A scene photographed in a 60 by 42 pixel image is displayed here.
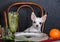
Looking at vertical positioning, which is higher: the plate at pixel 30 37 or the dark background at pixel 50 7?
the dark background at pixel 50 7

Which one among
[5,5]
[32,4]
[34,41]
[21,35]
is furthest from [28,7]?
[34,41]

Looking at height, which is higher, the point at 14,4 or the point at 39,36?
the point at 14,4

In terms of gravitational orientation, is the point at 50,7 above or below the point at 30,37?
above

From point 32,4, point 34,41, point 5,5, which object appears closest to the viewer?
point 34,41

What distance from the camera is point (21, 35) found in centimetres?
143

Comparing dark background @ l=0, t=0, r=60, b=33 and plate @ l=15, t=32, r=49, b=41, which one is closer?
plate @ l=15, t=32, r=49, b=41

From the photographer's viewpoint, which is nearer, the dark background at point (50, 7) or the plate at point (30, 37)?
the plate at point (30, 37)

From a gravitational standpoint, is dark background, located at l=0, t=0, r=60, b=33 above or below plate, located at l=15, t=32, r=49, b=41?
above

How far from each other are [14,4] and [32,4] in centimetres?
22

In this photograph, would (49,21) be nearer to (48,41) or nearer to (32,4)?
(32,4)

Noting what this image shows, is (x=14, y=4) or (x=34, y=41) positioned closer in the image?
(x=34, y=41)

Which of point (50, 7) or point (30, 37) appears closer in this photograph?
point (30, 37)

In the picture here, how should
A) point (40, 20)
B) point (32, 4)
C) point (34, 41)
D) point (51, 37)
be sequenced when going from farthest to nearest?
point (32, 4)
point (40, 20)
point (51, 37)
point (34, 41)

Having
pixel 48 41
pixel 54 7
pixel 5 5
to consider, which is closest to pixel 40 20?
pixel 54 7
